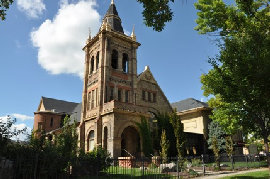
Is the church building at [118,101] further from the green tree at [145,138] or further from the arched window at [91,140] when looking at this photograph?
the green tree at [145,138]

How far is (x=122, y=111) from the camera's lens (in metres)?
22.2

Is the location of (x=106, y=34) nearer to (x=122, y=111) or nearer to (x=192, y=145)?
(x=122, y=111)

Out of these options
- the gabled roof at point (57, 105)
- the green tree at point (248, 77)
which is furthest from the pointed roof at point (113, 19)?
the gabled roof at point (57, 105)

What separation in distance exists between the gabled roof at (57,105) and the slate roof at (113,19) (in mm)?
22817

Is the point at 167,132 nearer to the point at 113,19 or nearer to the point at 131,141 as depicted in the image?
the point at 131,141

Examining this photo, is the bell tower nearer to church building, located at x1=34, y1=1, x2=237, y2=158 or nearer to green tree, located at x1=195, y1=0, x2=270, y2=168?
church building, located at x1=34, y1=1, x2=237, y2=158

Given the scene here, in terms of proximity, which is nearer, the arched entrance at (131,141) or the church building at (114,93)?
the church building at (114,93)

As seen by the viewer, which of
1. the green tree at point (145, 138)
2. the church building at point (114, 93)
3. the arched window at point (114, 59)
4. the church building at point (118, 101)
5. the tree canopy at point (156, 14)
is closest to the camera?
the tree canopy at point (156, 14)

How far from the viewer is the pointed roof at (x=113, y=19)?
98.5 feet

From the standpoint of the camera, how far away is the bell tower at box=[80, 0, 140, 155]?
923 inches

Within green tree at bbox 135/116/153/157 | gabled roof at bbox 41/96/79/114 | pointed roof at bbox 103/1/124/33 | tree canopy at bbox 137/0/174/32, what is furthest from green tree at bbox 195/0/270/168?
gabled roof at bbox 41/96/79/114

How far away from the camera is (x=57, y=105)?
46656 millimetres

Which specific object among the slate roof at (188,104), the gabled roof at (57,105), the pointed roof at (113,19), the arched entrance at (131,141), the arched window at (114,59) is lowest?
the arched entrance at (131,141)

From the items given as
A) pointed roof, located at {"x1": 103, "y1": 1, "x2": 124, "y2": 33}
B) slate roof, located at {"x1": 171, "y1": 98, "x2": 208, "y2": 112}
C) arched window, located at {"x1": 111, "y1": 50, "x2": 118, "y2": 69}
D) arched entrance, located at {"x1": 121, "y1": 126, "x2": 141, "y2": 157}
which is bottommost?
arched entrance, located at {"x1": 121, "y1": 126, "x2": 141, "y2": 157}
